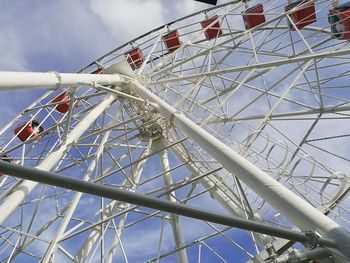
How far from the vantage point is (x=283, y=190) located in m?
4.96

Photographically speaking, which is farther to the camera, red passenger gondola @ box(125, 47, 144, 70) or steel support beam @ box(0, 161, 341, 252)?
red passenger gondola @ box(125, 47, 144, 70)

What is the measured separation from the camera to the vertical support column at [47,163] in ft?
22.1

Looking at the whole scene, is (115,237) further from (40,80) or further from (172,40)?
(172,40)

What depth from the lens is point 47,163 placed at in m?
8.13

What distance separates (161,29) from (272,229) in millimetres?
14411

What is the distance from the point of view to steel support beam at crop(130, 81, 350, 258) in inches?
164


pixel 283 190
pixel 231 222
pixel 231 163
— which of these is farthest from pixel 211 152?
pixel 231 222

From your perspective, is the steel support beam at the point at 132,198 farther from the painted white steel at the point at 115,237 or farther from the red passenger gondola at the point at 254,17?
the red passenger gondola at the point at 254,17

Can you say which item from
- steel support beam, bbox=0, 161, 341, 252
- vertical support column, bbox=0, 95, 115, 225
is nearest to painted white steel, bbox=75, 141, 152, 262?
vertical support column, bbox=0, 95, 115, 225

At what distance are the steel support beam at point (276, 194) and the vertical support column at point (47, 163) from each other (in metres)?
2.86

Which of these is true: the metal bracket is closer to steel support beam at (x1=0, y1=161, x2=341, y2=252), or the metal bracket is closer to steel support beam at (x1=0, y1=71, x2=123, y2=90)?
steel support beam at (x1=0, y1=71, x2=123, y2=90)

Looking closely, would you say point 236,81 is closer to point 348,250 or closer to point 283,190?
point 283,190

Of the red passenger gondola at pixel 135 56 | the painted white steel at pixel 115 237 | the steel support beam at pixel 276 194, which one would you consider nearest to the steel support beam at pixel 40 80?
the steel support beam at pixel 276 194

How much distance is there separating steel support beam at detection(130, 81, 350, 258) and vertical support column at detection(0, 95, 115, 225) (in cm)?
286
